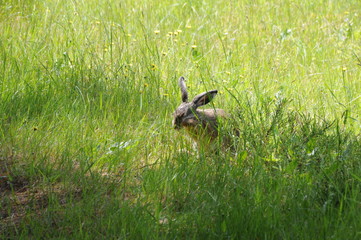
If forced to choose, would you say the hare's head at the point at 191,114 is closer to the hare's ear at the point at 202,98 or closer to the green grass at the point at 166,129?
the hare's ear at the point at 202,98

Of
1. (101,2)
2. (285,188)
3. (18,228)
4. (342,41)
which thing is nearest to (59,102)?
(18,228)

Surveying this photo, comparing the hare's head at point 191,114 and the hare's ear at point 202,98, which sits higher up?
the hare's ear at point 202,98

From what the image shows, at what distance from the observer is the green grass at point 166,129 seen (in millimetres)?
3086

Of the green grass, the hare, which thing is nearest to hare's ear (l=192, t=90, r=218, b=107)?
the hare

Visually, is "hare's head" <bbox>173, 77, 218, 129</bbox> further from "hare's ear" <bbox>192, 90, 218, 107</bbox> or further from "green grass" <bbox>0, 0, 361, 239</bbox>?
"green grass" <bbox>0, 0, 361, 239</bbox>

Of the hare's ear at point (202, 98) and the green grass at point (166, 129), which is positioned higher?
the hare's ear at point (202, 98)

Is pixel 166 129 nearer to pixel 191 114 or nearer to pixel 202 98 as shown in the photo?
pixel 191 114

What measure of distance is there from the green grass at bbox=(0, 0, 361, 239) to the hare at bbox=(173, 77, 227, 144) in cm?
9

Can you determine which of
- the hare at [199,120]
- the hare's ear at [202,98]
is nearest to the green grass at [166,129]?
the hare at [199,120]

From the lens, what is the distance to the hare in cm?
405

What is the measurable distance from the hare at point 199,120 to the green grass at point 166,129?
9 cm

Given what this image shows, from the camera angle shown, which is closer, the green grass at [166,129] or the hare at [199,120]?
the green grass at [166,129]

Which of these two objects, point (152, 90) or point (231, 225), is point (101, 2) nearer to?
point (152, 90)

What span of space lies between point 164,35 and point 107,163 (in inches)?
113
